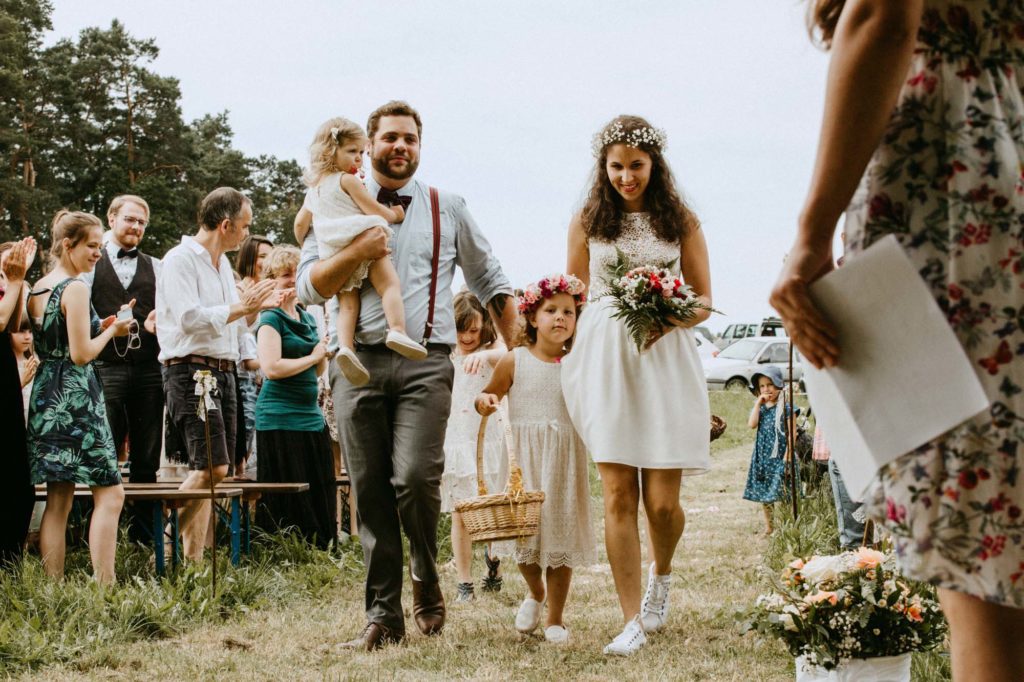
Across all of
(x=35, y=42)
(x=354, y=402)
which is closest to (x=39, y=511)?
(x=354, y=402)

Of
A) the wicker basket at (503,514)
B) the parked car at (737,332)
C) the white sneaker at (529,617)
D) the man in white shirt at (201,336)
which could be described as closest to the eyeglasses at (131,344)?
the man in white shirt at (201,336)

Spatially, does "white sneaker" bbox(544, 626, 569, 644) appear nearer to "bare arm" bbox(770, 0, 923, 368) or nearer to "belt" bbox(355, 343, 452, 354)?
"belt" bbox(355, 343, 452, 354)

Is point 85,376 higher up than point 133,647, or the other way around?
point 85,376

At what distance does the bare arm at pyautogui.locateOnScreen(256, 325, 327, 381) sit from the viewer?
7.51 metres

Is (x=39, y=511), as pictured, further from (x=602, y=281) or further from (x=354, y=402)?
(x=602, y=281)

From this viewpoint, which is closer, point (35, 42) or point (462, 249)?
point (462, 249)

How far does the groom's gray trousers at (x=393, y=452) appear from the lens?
5.19 m

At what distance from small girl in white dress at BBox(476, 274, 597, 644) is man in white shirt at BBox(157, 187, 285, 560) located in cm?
200

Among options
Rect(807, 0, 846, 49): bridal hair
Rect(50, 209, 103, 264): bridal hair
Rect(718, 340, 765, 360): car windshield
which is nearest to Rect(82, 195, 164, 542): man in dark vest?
Rect(50, 209, 103, 264): bridal hair

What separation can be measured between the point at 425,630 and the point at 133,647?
134 cm

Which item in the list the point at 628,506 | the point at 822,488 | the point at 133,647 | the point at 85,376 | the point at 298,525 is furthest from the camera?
the point at 822,488

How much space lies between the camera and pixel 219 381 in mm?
7051

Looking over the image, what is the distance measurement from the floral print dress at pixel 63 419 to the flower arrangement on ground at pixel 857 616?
12.5ft

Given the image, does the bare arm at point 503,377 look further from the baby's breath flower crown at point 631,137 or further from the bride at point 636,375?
the baby's breath flower crown at point 631,137
